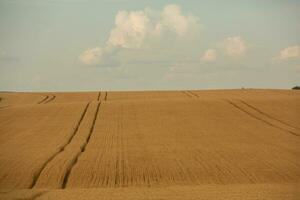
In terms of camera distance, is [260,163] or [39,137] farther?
[39,137]

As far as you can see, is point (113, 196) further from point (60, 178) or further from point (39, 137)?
point (39, 137)

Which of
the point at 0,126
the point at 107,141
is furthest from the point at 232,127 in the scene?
the point at 0,126

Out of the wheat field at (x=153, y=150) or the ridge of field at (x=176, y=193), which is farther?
the wheat field at (x=153, y=150)

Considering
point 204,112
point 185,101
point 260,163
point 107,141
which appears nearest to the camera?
point 260,163

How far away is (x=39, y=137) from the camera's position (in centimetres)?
4588

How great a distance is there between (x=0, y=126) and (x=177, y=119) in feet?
49.6

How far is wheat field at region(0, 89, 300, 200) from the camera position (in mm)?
26016

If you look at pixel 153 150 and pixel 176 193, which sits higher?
pixel 176 193

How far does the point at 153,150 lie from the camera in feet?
127

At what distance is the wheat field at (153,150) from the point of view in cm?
2602

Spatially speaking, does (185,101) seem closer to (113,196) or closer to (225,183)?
(225,183)

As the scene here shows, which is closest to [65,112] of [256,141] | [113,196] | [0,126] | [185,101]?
[0,126]

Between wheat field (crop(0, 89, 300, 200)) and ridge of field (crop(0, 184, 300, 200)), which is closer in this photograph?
ridge of field (crop(0, 184, 300, 200))

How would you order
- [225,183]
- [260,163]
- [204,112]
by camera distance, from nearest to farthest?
[225,183], [260,163], [204,112]
